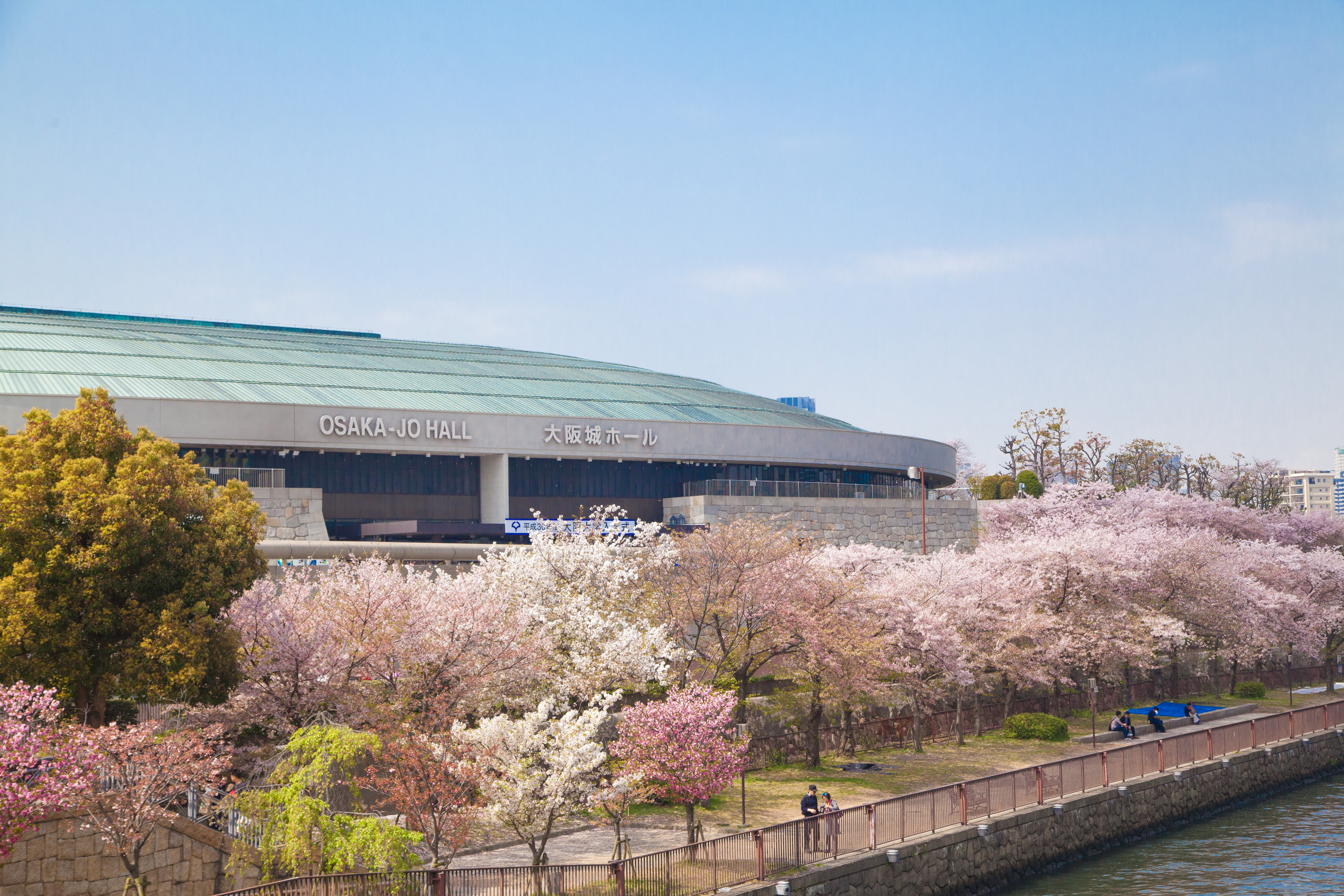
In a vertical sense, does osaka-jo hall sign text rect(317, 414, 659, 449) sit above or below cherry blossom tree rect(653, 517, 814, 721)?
above

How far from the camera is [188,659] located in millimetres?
24969

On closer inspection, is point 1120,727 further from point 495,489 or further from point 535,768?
point 535,768

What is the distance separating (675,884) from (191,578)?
12.3 meters

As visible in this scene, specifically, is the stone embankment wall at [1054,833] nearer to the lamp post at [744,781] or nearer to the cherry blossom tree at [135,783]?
the lamp post at [744,781]

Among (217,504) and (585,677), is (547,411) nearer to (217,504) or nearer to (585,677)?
(585,677)

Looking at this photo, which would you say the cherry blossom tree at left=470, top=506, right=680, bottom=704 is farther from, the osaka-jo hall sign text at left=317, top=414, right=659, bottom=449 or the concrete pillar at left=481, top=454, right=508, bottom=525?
the osaka-jo hall sign text at left=317, top=414, right=659, bottom=449

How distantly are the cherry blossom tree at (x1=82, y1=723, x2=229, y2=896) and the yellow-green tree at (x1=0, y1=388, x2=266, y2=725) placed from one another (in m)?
2.74

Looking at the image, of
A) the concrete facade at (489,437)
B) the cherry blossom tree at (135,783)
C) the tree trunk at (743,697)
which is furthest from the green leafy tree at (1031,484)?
the cherry blossom tree at (135,783)

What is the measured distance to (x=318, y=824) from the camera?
22453 mm

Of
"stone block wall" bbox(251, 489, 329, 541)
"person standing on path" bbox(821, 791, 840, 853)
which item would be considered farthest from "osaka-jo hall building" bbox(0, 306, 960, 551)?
"person standing on path" bbox(821, 791, 840, 853)

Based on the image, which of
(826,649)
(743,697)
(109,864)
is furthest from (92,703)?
(826,649)

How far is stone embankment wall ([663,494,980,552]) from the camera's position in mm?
60688

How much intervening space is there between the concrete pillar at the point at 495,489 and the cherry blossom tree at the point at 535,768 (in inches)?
1275

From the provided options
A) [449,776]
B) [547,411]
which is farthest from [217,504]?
[547,411]
